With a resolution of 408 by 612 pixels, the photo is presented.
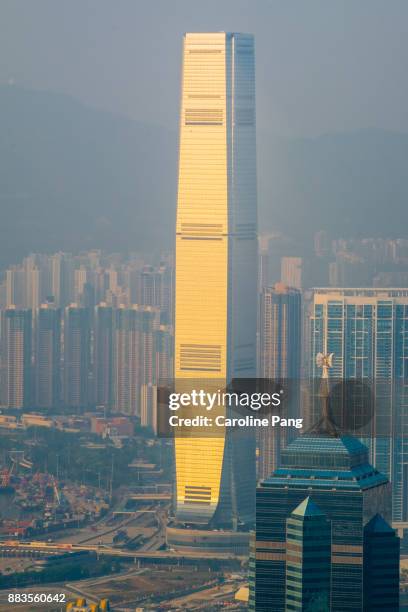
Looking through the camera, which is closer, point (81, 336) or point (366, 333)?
point (366, 333)

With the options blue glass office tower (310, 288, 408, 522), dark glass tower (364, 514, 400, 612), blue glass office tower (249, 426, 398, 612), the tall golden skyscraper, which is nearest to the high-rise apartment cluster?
the tall golden skyscraper

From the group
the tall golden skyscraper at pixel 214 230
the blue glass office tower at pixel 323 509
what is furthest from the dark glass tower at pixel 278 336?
the blue glass office tower at pixel 323 509

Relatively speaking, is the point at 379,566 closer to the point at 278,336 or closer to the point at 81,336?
the point at 278,336

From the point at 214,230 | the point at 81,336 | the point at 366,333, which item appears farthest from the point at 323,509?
the point at 81,336

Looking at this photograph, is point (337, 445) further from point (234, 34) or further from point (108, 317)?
point (108, 317)

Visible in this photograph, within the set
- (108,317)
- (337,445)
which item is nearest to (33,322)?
(108,317)

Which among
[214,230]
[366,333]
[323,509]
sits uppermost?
[214,230]
